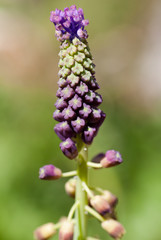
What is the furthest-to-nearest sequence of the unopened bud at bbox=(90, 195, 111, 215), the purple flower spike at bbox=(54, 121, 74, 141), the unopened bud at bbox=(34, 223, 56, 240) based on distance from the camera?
the unopened bud at bbox=(34, 223, 56, 240) → the unopened bud at bbox=(90, 195, 111, 215) → the purple flower spike at bbox=(54, 121, 74, 141)

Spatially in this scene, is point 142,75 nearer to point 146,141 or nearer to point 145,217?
point 146,141

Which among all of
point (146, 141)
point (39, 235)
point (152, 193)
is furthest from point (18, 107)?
point (39, 235)

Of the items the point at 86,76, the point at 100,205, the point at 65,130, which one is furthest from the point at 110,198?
the point at 86,76

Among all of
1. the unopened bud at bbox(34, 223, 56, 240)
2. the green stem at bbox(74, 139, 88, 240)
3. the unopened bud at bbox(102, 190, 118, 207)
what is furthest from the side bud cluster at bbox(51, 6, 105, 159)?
the unopened bud at bbox(34, 223, 56, 240)

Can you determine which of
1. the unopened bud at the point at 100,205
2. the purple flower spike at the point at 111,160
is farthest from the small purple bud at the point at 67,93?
the unopened bud at the point at 100,205

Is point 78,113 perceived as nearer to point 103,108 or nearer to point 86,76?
Result: point 86,76

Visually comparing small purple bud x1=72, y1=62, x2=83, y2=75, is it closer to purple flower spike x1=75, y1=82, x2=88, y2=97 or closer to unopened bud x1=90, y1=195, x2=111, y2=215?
purple flower spike x1=75, y1=82, x2=88, y2=97
